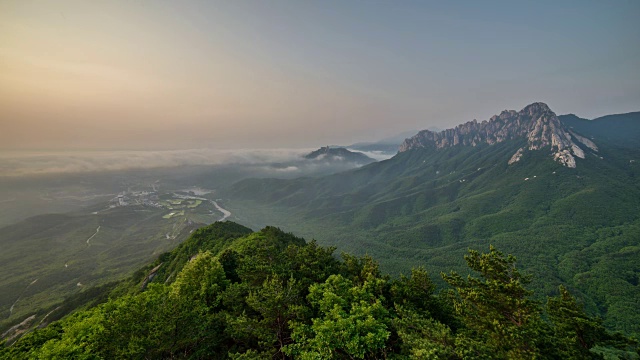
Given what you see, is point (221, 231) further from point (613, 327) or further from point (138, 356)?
point (613, 327)

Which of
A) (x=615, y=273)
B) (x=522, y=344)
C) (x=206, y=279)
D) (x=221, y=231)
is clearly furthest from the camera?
(x=615, y=273)

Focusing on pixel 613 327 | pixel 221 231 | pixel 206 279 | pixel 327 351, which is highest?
pixel 327 351

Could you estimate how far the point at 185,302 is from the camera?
29984mm

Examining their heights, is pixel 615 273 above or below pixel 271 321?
below

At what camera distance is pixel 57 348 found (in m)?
24.4

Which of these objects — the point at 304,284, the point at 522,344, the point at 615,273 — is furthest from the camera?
the point at 615,273

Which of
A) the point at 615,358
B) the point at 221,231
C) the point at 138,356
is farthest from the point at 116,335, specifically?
the point at 221,231

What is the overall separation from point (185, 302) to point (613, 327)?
210 m

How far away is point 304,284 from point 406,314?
1610cm

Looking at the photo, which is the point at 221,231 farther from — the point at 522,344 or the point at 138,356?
the point at 522,344

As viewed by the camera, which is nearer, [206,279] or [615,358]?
[615,358]

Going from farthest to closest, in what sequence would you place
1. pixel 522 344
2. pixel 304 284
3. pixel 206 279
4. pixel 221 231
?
pixel 221 231 < pixel 206 279 < pixel 304 284 < pixel 522 344

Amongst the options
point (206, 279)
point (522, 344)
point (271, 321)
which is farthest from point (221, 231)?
point (522, 344)

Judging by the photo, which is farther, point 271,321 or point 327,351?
point 271,321
